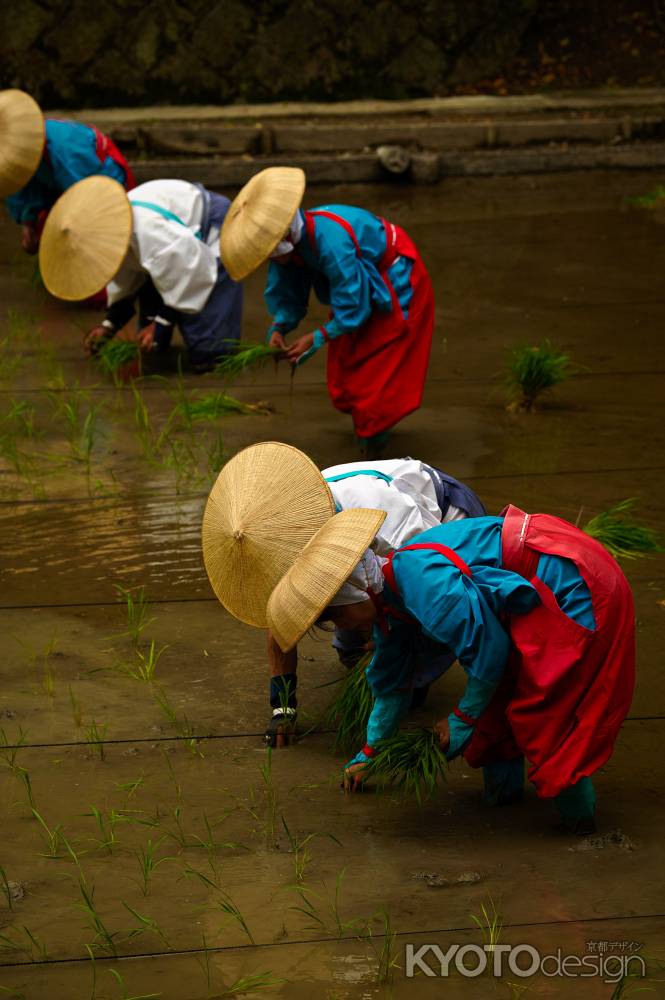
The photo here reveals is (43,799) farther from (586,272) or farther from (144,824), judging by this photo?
(586,272)

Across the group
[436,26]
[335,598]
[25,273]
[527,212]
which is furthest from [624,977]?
[436,26]

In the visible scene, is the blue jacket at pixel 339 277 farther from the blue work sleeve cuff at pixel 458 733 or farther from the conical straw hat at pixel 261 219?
the blue work sleeve cuff at pixel 458 733

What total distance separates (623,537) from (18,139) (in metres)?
3.54

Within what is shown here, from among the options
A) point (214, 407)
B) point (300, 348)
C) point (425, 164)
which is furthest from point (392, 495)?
point (425, 164)

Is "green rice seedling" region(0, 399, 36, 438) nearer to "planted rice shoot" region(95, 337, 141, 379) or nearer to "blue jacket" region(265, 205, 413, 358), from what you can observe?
"planted rice shoot" region(95, 337, 141, 379)

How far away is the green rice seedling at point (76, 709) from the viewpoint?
3.54 m

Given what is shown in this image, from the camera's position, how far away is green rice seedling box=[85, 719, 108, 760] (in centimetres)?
340

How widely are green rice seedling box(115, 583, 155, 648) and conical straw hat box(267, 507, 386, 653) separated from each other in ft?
3.90

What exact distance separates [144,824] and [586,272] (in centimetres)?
511

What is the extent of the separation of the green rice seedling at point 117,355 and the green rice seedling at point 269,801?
3171 mm

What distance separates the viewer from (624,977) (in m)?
2.49

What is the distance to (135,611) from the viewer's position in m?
4.13

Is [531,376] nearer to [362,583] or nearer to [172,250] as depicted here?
[172,250]

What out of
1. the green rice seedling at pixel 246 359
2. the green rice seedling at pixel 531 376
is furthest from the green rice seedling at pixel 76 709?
the green rice seedling at pixel 531 376
